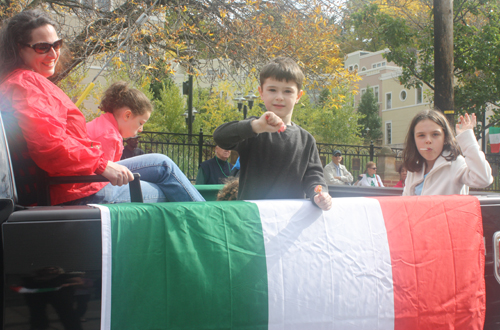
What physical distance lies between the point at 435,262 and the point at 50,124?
1656 millimetres

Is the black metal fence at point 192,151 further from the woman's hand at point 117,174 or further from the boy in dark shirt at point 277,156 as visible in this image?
the woman's hand at point 117,174

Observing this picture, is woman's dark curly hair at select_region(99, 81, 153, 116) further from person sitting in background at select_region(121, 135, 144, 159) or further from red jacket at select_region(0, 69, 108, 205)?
person sitting in background at select_region(121, 135, 144, 159)

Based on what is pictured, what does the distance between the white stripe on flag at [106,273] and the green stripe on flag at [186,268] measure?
13 mm

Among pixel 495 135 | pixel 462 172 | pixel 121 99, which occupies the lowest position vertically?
pixel 462 172

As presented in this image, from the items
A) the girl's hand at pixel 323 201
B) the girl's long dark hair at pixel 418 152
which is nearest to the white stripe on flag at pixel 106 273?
the girl's hand at pixel 323 201

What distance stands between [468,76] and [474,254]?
14644 millimetres

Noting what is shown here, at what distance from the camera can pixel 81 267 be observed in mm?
1271

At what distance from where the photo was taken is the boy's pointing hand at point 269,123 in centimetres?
177

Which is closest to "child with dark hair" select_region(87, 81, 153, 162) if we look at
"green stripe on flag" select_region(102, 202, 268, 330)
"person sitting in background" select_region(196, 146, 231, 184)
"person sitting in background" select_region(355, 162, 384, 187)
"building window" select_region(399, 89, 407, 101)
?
"green stripe on flag" select_region(102, 202, 268, 330)

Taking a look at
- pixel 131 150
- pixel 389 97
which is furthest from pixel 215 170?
pixel 389 97

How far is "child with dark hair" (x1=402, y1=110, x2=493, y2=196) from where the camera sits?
2537 mm

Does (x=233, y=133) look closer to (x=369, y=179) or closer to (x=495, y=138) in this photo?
(x=369, y=179)

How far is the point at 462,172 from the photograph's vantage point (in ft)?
8.65

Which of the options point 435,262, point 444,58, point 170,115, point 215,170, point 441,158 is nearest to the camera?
point 435,262
